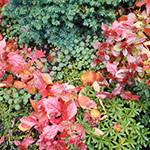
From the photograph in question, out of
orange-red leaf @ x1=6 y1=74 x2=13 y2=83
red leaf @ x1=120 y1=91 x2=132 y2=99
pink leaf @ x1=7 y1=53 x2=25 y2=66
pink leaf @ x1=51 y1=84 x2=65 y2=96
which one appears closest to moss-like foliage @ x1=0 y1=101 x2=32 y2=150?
orange-red leaf @ x1=6 y1=74 x2=13 y2=83

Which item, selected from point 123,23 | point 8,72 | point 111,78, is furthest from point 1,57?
point 123,23

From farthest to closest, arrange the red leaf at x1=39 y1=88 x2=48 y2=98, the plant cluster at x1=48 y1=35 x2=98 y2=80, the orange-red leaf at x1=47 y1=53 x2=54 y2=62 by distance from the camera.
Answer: the orange-red leaf at x1=47 y1=53 x2=54 y2=62 → the plant cluster at x1=48 y1=35 x2=98 y2=80 → the red leaf at x1=39 y1=88 x2=48 y2=98

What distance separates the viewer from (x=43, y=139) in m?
1.91

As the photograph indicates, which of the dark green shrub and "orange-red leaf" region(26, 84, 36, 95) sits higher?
the dark green shrub

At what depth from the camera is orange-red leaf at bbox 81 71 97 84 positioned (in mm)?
2199

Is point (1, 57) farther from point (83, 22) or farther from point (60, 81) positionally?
point (83, 22)

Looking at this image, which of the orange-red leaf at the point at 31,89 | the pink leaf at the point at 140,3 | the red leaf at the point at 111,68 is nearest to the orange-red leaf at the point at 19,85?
the orange-red leaf at the point at 31,89

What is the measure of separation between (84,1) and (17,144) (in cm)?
178

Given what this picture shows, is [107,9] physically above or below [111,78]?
above

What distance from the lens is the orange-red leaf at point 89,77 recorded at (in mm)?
2199

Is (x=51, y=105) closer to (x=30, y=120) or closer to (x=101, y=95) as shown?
(x=30, y=120)

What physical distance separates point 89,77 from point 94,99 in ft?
1.21

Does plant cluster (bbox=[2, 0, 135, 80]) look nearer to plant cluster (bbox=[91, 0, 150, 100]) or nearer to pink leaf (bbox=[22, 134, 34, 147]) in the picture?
plant cluster (bbox=[91, 0, 150, 100])

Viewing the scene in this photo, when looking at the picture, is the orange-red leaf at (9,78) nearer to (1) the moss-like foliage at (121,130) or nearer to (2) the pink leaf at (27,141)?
(2) the pink leaf at (27,141)
